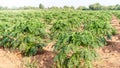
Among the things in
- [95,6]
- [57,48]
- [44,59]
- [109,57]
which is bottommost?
[95,6]

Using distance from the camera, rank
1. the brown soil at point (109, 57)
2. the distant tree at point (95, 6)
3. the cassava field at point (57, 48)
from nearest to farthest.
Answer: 1. the cassava field at point (57, 48)
2. the brown soil at point (109, 57)
3. the distant tree at point (95, 6)

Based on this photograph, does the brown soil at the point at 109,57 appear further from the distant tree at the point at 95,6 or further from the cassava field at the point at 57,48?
the distant tree at the point at 95,6

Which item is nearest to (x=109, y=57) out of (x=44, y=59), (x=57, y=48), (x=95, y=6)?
(x=44, y=59)

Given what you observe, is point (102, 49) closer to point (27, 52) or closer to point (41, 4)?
point (27, 52)

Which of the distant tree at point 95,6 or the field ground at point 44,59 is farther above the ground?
the field ground at point 44,59

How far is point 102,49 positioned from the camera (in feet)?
39.7

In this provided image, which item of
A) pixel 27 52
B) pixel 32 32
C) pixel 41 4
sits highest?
pixel 32 32

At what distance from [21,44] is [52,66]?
2.27 metres

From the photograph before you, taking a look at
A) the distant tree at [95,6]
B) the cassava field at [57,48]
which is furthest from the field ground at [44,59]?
the distant tree at [95,6]

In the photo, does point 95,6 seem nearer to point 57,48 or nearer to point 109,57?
point 109,57

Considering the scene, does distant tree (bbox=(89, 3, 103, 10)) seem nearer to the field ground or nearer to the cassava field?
the cassava field

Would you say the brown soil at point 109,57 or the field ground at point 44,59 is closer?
the brown soil at point 109,57

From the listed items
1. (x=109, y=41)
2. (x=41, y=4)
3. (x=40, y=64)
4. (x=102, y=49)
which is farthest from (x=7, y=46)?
(x=41, y=4)

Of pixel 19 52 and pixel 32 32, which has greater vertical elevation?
pixel 32 32
